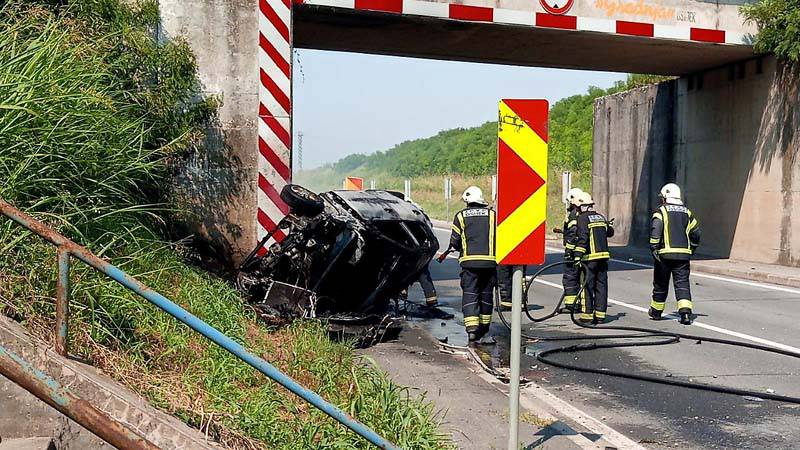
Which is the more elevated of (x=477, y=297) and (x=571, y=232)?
(x=571, y=232)

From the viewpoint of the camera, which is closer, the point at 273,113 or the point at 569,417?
the point at 569,417

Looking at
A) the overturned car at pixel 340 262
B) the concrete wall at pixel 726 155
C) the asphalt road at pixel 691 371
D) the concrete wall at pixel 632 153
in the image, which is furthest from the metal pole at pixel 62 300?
the concrete wall at pixel 632 153

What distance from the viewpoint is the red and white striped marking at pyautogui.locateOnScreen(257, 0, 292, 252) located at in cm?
914

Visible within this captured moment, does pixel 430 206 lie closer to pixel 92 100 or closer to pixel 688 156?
pixel 688 156

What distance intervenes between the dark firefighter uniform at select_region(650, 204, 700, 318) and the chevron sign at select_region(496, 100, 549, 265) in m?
5.78

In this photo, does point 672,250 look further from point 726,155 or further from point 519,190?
point 726,155

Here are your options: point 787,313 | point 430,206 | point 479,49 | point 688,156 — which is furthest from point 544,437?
point 430,206

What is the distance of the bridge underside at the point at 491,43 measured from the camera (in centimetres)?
1193

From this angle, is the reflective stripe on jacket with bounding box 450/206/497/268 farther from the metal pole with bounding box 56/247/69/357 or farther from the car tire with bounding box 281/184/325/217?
the metal pole with bounding box 56/247/69/357

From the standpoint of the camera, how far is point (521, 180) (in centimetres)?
467

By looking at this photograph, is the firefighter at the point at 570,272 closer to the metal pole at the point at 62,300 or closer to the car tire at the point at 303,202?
the car tire at the point at 303,202

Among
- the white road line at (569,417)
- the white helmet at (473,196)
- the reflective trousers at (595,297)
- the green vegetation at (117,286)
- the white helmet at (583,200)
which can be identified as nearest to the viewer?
the green vegetation at (117,286)

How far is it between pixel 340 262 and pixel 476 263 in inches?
62.0

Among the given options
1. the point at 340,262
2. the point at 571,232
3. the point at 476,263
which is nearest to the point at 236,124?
the point at 340,262
